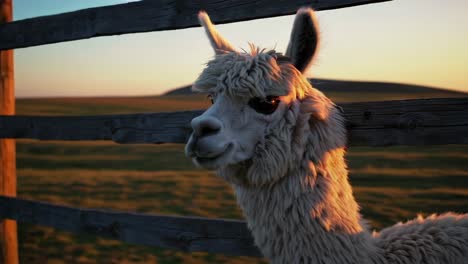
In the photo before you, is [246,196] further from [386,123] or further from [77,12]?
[77,12]

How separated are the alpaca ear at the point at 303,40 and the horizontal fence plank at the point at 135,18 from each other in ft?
1.67

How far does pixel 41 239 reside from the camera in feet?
19.6

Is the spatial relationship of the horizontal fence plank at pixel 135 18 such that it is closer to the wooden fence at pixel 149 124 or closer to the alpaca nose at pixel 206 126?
the wooden fence at pixel 149 124

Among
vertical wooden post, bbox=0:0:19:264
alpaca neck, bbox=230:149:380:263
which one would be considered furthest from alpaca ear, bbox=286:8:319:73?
vertical wooden post, bbox=0:0:19:264

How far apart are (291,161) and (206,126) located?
429 millimetres

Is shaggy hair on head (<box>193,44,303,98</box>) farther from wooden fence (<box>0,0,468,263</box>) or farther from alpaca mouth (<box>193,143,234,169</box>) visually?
wooden fence (<box>0,0,468,263</box>)

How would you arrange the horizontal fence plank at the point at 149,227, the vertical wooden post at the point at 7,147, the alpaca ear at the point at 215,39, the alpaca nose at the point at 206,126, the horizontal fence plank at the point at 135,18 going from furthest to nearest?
the vertical wooden post at the point at 7,147, the horizontal fence plank at the point at 149,227, the horizontal fence plank at the point at 135,18, the alpaca ear at the point at 215,39, the alpaca nose at the point at 206,126

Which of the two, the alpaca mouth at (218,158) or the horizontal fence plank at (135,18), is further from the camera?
the horizontal fence plank at (135,18)

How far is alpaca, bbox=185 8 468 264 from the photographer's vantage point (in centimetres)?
185

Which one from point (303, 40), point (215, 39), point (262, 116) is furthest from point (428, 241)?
point (215, 39)

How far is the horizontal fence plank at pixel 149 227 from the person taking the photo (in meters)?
2.78

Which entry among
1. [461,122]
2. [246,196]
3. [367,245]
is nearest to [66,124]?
[246,196]

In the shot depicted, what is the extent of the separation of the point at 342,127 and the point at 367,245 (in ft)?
1.88

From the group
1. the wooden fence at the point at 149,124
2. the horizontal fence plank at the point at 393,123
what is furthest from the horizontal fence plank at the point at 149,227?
the horizontal fence plank at the point at 393,123
